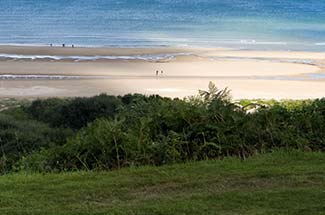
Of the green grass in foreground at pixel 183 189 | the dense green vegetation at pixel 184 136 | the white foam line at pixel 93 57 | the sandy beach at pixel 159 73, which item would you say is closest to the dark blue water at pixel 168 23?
the sandy beach at pixel 159 73

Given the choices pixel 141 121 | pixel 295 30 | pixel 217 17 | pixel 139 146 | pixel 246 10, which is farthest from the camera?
pixel 246 10

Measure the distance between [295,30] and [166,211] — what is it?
58.0 meters

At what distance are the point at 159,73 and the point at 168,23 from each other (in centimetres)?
3611

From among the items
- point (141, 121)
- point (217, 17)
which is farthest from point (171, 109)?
point (217, 17)

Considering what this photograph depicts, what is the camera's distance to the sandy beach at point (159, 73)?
2822 centimetres

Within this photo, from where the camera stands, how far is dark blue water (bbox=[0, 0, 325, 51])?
50.8m

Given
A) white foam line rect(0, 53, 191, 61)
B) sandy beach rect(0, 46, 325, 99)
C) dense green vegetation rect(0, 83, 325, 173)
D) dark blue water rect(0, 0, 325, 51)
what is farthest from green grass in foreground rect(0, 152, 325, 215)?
dark blue water rect(0, 0, 325, 51)

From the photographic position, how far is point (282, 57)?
40438 mm

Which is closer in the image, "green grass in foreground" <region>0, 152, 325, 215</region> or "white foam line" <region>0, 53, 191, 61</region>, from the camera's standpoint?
"green grass in foreground" <region>0, 152, 325, 215</region>

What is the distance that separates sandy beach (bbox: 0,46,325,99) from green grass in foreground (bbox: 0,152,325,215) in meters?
20.8

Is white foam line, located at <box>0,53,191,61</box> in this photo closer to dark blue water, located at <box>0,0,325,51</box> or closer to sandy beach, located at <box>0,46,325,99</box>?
sandy beach, located at <box>0,46,325,99</box>

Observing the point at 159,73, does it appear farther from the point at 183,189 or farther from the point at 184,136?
the point at 183,189

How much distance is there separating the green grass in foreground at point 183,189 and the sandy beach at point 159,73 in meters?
20.8

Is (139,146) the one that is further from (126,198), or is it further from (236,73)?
(236,73)
